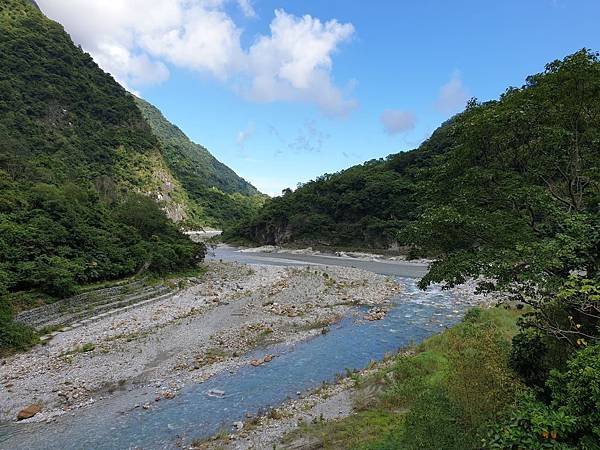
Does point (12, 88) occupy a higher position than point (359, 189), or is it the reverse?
point (12, 88)

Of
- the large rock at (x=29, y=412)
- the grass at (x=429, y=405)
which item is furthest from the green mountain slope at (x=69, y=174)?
the grass at (x=429, y=405)

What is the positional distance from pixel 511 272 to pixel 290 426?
22.5 feet

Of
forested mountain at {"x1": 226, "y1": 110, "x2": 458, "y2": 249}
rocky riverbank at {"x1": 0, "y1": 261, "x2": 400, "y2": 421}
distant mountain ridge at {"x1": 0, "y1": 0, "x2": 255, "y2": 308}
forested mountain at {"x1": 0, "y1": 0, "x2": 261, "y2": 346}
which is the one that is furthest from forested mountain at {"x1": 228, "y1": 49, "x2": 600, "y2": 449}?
forested mountain at {"x1": 226, "y1": 110, "x2": 458, "y2": 249}

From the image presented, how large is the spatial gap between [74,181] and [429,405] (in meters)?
44.9

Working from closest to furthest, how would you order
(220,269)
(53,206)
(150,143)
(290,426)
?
(290,426) → (53,206) → (220,269) → (150,143)

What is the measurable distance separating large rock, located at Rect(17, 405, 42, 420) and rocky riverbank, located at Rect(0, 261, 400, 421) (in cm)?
18

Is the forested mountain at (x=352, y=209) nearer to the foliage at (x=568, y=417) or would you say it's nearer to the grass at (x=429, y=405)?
the grass at (x=429, y=405)

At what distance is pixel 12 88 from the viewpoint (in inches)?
3140

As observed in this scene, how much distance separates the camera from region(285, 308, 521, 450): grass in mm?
6957

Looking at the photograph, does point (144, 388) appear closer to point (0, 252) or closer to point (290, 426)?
point (290, 426)

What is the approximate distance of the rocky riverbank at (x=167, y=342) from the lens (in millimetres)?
13656

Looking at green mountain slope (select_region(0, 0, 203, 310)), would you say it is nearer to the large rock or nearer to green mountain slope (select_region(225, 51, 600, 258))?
the large rock

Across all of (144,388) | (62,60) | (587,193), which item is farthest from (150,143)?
(587,193)

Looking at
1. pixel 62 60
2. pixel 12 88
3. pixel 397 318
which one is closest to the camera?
pixel 397 318
